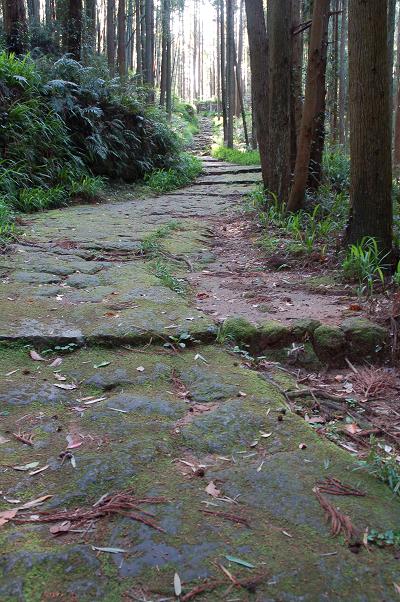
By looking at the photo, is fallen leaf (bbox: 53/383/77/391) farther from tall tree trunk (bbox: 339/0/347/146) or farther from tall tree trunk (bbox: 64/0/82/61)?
tall tree trunk (bbox: 339/0/347/146)

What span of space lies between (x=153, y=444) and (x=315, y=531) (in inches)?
26.5

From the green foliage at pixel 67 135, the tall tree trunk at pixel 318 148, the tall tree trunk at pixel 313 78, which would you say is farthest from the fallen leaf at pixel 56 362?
the tall tree trunk at pixel 318 148

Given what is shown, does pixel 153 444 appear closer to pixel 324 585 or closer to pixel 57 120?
pixel 324 585

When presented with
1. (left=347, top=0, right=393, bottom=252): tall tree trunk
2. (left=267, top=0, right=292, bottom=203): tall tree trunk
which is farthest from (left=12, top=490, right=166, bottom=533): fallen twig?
(left=267, top=0, right=292, bottom=203): tall tree trunk

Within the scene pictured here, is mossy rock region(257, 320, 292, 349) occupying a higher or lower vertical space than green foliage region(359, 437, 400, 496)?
higher

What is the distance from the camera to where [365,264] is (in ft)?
12.8

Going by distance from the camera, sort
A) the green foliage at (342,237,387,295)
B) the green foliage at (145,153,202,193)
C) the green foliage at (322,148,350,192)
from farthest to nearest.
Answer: the green foliage at (145,153,202,193), the green foliage at (322,148,350,192), the green foliage at (342,237,387,295)

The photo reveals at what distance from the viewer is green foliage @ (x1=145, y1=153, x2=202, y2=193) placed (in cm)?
1069

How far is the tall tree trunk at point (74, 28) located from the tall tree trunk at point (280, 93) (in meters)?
6.66

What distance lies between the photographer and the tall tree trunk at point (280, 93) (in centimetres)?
609

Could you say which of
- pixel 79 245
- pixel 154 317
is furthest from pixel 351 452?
pixel 79 245

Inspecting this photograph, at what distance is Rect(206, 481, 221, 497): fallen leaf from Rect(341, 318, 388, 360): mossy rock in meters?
1.54

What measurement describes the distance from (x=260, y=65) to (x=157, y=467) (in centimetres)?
691

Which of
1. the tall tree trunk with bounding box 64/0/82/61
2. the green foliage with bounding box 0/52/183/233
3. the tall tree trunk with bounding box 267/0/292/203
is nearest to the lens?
the tall tree trunk with bounding box 267/0/292/203
